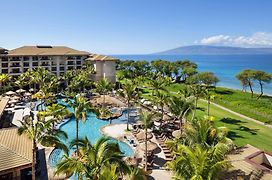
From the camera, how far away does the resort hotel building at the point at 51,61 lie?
7319 cm

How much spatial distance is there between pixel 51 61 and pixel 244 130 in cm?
6018

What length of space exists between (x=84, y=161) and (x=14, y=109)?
136 feet

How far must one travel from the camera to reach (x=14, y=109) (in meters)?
50.7

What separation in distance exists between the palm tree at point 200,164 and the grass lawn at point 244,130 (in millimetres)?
20549

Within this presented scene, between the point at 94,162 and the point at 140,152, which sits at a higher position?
the point at 94,162

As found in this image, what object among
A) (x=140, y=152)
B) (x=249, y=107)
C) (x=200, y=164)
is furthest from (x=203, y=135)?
(x=249, y=107)

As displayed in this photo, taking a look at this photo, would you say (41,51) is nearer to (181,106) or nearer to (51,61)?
(51,61)

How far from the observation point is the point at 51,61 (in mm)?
79188

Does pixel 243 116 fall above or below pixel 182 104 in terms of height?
below

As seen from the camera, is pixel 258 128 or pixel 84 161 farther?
pixel 258 128

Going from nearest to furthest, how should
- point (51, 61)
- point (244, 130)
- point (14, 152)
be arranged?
point (14, 152) < point (244, 130) < point (51, 61)

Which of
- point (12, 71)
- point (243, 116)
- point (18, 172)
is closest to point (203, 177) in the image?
point (18, 172)

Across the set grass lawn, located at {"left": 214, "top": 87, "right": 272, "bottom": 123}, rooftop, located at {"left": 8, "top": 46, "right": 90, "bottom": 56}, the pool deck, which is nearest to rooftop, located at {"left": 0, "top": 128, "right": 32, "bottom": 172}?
the pool deck

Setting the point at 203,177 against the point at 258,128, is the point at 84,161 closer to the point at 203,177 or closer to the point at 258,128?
the point at 203,177
